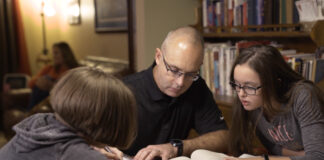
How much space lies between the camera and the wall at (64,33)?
4.59 meters

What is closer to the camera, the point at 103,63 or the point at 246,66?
the point at 246,66

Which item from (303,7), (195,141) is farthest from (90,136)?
(303,7)

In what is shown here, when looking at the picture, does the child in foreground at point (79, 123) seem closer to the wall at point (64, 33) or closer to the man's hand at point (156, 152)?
the man's hand at point (156, 152)

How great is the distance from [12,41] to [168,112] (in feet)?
14.7

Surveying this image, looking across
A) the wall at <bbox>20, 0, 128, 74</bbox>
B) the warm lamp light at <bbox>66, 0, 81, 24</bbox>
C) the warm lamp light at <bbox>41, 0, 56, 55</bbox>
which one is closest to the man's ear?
the wall at <bbox>20, 0, 128, 74</bbox>

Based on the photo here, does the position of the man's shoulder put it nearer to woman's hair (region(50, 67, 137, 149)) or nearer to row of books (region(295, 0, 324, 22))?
woman's hair (region(50, 67, 137, 149))

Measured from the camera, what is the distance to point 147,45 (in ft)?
8.85

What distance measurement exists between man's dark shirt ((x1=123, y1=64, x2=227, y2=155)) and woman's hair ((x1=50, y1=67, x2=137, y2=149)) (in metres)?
0.62

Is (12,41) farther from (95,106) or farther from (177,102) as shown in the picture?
(95,106)

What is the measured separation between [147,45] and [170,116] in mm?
1214

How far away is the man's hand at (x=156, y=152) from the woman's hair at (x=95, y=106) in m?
0.32

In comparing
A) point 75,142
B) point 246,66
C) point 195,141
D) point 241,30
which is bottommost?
point 195,141

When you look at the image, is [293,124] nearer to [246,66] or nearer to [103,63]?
[246,66]

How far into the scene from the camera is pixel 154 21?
269 centimetres
